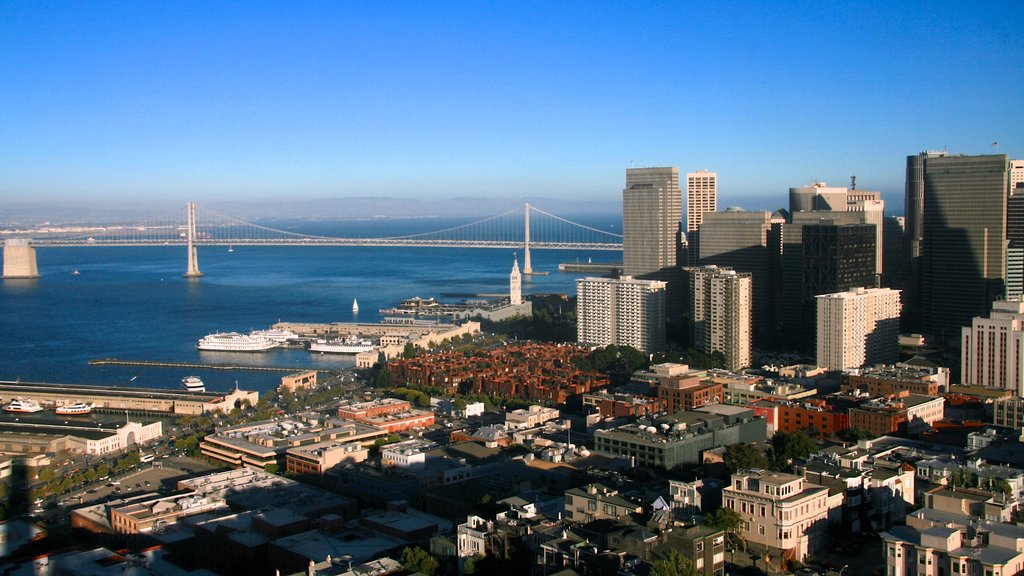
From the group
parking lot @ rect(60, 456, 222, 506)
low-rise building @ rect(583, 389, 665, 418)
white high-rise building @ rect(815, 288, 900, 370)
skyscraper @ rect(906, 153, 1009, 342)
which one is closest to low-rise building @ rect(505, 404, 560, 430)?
low-rise building @ rect(583, 389, 665, 418)

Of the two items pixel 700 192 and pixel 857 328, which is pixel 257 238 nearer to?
pixel 700 192

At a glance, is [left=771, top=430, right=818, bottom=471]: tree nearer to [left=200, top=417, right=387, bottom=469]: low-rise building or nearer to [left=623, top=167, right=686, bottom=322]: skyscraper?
[left=200, top=417, right=387, bottom=469]: low-rise building

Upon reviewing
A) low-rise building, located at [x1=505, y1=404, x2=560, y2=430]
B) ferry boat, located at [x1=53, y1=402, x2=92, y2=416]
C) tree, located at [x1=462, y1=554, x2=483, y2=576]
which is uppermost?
tree, located at [x1=462, y1=554, x2=483, y2=576]

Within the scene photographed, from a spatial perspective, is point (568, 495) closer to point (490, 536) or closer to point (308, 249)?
point (490, 536)

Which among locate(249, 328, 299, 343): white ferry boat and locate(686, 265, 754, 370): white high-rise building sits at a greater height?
locate(686, 265, 754, 370): white high-rise building

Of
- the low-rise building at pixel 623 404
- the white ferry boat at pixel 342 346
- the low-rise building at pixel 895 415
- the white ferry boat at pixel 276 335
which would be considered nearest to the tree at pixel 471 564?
the low-rise building at pixel 623 404

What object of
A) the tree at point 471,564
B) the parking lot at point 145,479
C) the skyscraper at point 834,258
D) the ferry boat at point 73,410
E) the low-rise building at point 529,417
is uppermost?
the skyscraper at point 834,258

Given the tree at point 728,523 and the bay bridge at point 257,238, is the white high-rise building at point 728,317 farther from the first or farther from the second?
the bay bridge at point 257,238
